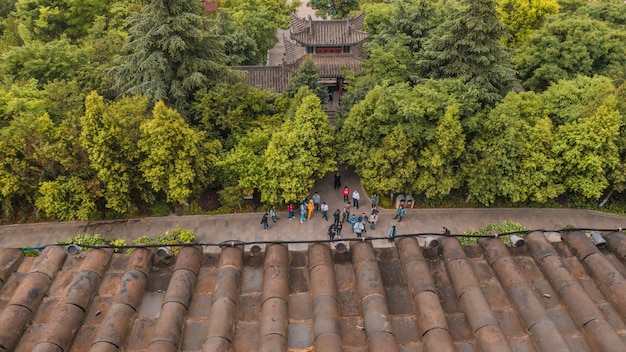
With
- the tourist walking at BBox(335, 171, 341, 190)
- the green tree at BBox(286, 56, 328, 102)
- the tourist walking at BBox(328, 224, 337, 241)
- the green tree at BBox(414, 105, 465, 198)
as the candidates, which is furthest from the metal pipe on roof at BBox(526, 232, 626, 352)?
the green tree at BBox(286, 56, 328, 102)

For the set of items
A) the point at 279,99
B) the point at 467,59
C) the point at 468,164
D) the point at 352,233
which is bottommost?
the point at 352,233

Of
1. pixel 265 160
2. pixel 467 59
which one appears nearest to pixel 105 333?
pixel 265 160

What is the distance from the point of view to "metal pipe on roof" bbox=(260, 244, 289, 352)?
21.8ft

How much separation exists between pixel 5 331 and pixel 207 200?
24397mm

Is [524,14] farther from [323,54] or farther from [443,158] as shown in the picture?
[443,158]

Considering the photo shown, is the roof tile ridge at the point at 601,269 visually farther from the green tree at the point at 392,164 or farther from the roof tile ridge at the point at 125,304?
the green tree at the point at 392,164

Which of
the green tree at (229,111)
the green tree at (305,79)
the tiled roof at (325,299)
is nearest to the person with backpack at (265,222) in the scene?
the green tree at (229,111)

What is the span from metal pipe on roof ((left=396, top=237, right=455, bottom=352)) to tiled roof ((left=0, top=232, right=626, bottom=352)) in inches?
0.8

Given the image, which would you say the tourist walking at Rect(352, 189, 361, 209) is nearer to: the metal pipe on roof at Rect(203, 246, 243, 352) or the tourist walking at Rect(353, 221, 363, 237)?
the tourist walking at Rect(353, 221, 363, 237)

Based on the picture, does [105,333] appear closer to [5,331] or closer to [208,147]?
[5,331]

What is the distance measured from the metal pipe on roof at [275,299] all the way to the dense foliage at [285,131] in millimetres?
19428

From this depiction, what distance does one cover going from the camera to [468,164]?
28.3 meters

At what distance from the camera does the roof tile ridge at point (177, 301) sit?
6.69 metres

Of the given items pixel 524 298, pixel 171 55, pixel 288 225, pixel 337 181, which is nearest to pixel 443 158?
pixel 337 181
